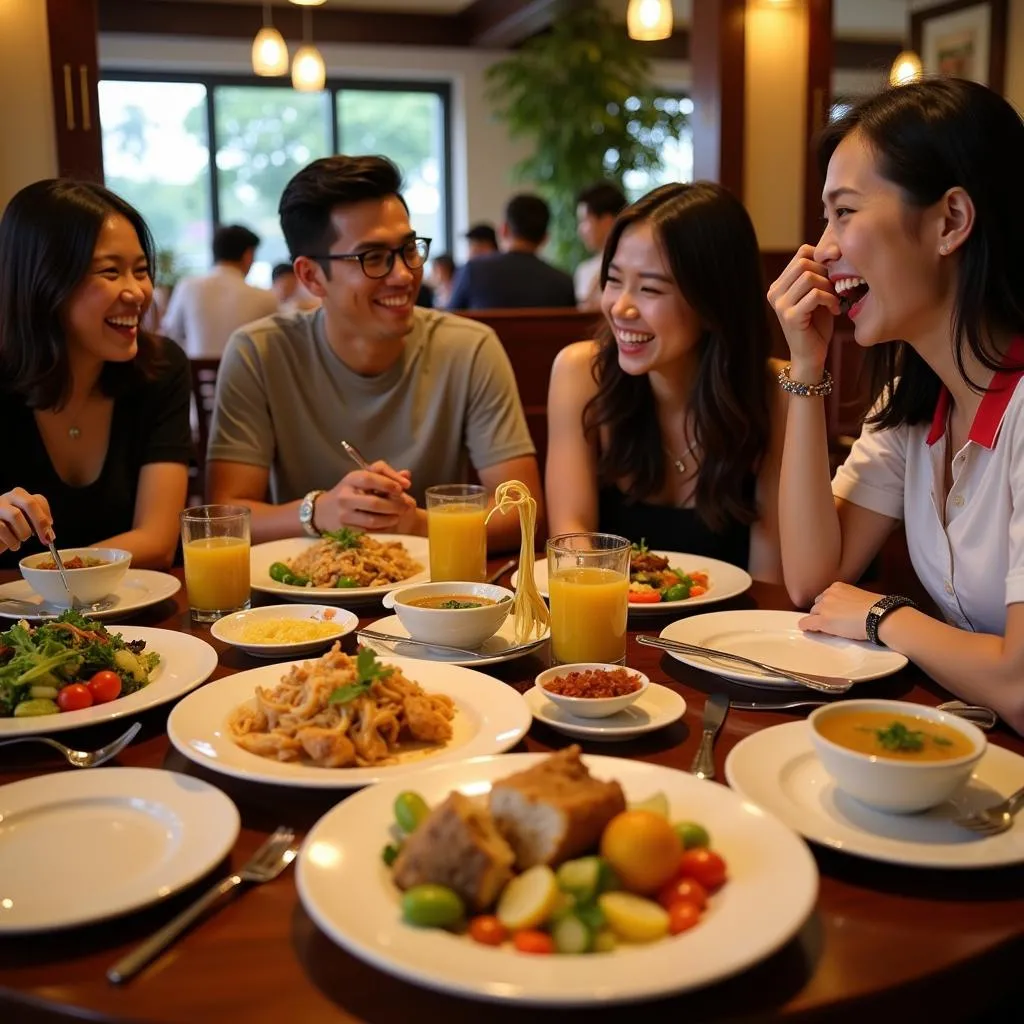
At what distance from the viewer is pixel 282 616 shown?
1.83m

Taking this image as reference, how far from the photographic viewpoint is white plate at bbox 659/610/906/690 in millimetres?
1551

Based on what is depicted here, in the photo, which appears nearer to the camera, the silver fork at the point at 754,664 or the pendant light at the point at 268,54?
the silver fork at the point at 754,664

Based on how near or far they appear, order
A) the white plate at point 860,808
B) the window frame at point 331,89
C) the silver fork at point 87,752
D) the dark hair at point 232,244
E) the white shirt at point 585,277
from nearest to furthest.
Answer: the white plate at point 860,808
the silver fork at point 87,752
the dark hair at point 232,244
the white shirt at point 585,277
the window frame at point 331,89

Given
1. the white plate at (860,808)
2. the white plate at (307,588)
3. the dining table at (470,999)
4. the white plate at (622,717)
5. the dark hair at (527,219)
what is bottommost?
the dining table at (470,999)

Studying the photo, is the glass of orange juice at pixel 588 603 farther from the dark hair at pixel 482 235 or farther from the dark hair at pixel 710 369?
the dark hair at pixel 482 235

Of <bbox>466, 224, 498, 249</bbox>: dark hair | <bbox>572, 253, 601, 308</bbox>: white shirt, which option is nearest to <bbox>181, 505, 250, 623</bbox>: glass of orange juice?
<bbox>572, 253, 601, 308</bbox>: white shirt

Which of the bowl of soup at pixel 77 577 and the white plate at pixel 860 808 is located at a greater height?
the bowl of soup at pixel 77 577

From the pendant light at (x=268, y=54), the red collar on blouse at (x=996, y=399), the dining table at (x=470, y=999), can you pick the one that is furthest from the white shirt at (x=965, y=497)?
the pendant light at (x=268, y=54)

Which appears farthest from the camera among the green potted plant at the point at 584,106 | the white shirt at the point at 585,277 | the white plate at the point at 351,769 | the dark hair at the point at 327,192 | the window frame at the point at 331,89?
the window frame at the point at 331,89

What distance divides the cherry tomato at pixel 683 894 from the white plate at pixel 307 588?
111 cm

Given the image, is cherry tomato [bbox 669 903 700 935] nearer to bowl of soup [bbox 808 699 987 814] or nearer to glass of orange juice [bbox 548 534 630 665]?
bowl of soup [bbox 808 699 987 814]

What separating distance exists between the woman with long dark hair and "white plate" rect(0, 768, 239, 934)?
152 centimetres

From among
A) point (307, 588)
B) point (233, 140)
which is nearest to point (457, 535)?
point (307, 588)

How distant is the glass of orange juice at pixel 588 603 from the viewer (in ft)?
5.25
